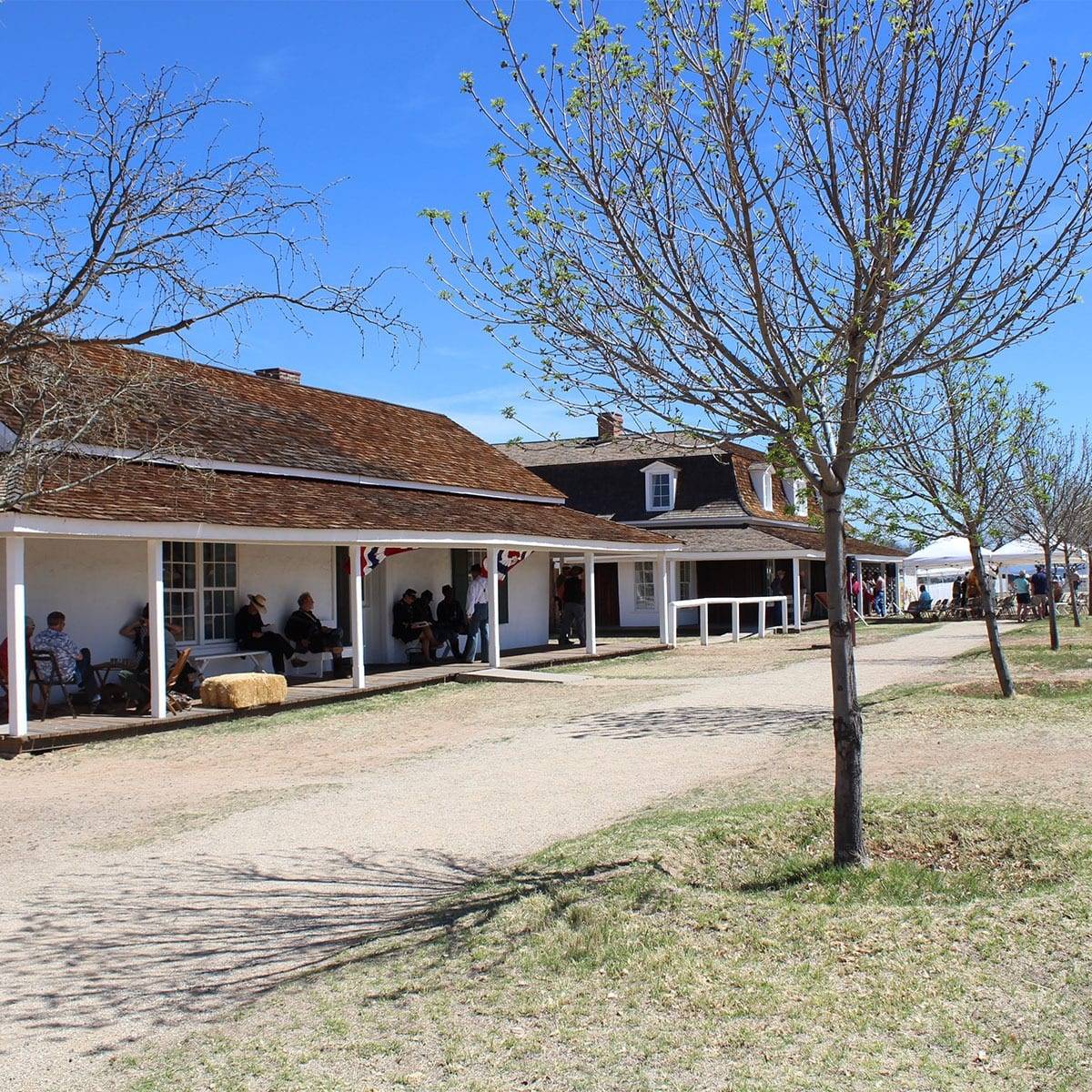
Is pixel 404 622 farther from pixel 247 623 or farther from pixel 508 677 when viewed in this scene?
pixel 247 623

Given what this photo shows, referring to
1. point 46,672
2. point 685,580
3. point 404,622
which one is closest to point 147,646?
point 46,672

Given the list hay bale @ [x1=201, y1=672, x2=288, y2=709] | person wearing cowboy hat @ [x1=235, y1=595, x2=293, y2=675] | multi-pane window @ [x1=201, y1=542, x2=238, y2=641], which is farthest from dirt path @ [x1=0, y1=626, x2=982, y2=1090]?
multi-pane window @ [x1=201, y1=542, x2=238, y2=641]

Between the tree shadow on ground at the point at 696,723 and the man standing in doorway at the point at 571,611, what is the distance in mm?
10789

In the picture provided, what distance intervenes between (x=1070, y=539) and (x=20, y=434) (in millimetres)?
32032

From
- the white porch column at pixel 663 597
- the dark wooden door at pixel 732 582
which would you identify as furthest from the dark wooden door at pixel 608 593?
the white porch column at pixel 663 597

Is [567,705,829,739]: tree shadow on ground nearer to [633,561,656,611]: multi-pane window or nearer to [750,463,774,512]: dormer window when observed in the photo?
[633,561,656,611]: multi-pane window

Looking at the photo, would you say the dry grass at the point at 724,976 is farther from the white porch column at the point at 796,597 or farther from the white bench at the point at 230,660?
the white porch column at the point at 796,597

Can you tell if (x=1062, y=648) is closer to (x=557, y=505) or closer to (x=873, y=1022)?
(x=557, y=505)

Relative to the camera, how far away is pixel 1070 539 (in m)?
33.0

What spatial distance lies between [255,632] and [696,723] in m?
7.19

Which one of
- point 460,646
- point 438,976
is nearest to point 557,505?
point 460,646

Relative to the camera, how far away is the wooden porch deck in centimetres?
1266

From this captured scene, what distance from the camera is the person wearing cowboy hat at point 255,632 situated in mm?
17578

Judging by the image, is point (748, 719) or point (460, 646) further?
point (460, 646)
